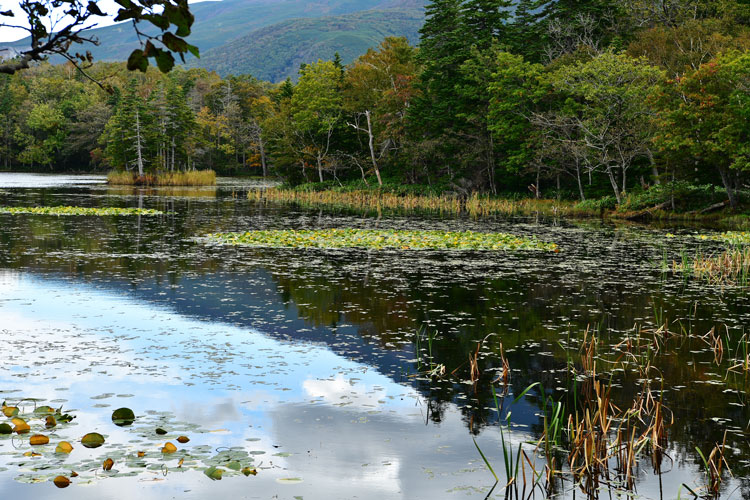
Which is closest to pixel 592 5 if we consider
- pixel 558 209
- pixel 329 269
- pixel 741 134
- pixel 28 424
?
pixel 558 209

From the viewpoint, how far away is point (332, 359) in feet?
35.9

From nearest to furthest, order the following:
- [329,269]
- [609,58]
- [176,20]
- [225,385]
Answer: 1. [176,20]
2. [225,385]
3. [329,269]
4. [609,58]

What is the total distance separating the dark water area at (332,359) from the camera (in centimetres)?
681

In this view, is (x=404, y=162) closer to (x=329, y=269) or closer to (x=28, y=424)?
(x=329, y=269)

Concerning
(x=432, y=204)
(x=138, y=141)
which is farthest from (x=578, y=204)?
(x=138, y=141)

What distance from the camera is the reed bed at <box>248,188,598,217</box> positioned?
4725cm

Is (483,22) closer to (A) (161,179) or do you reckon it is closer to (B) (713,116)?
(B) (713,116)

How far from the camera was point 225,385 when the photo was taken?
9461 mm

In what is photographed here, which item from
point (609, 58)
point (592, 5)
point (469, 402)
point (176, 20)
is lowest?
point (469, 402)

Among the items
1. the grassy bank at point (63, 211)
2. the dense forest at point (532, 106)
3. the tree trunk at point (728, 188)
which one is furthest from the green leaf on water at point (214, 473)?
the tree trunk at point (728, 188)

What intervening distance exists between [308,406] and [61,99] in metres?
146

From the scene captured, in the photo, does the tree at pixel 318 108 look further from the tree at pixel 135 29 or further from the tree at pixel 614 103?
the tree at pixel 135 29

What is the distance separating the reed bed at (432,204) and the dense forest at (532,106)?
2945 mm

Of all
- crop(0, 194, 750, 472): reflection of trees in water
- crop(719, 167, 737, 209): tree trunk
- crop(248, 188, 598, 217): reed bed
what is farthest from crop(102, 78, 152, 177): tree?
crop(719, 167, 737, 209): tree trunk
